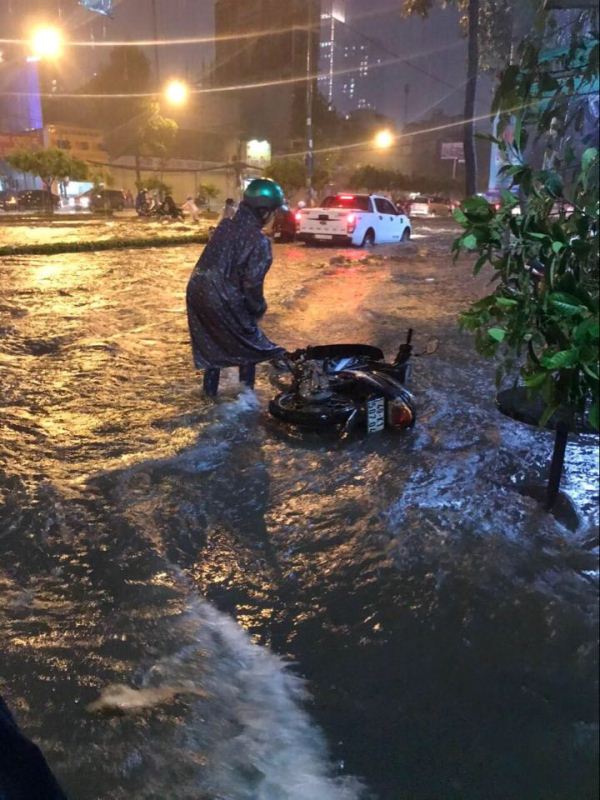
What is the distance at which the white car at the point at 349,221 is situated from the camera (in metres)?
20.2

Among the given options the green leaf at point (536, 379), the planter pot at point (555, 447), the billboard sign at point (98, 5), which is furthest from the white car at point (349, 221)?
the green leaf at point (536, 379)

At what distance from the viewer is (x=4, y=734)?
1783mm

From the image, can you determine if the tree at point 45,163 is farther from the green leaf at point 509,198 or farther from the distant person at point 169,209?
the green leaf at point 509,198

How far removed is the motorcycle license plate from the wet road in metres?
0.14

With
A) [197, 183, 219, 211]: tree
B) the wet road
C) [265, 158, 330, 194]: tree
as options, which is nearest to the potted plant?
the wet road

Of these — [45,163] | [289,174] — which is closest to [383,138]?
[289,174]

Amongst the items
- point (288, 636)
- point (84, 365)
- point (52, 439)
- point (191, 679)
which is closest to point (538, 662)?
point (288, 636)

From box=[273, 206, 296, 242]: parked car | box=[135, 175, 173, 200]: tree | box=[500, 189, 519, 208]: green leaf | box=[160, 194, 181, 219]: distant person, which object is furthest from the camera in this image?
box=[135, 175, 173, 200]: tree

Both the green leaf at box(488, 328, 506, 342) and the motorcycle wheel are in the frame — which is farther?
the motorcycle wheel

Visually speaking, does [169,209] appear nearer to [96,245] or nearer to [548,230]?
[96,245]

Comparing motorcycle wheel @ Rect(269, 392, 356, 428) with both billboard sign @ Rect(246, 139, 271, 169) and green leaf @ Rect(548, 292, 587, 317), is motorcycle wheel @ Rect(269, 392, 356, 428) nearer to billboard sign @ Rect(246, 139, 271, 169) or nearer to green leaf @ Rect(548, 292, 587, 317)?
green leaf @ Rect(548, 292, 587, 317)

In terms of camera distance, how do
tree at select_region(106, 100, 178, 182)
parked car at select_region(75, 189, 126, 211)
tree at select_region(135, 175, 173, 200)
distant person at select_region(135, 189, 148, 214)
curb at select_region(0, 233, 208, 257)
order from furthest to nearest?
tree at select_region(106, 100, 178, 182), parked car at select_region(75, 189, 126, 211), tree at select_region(135, 175, 173, 200), distant person at select_region(135, 189, 148, 214), curb at select_region(0, 233, 208, 257)

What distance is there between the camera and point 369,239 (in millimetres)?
21422

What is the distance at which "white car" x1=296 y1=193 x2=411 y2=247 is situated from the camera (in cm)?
2017
